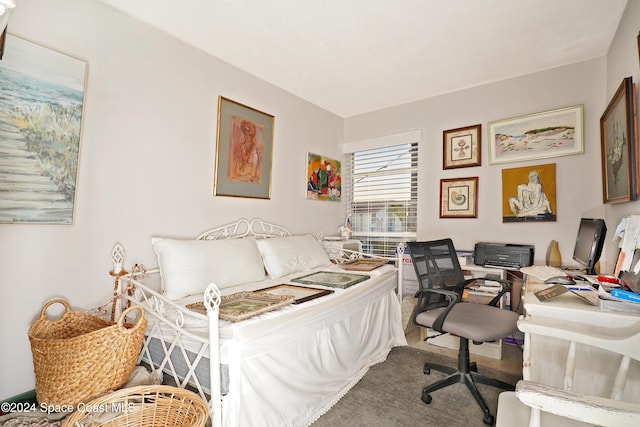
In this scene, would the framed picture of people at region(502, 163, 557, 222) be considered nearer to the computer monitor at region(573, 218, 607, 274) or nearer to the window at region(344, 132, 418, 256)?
the computer monitor at region(573, 218, 607, 274)

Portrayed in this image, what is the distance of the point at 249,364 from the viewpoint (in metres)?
1.40

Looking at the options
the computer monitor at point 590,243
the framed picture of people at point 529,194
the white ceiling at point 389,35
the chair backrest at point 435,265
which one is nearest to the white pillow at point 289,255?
the chair backrest at point 435,265

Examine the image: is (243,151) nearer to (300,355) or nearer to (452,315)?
(300,355)

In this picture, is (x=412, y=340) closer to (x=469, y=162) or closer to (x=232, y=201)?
(x=469, y=162)

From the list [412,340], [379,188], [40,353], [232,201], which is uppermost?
[379,188]

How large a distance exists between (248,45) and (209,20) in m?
0.38

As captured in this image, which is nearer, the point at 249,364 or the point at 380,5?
the point at 249,364

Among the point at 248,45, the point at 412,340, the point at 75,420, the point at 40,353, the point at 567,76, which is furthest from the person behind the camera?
the point at 412,340

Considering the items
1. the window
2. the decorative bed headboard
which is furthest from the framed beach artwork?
the window

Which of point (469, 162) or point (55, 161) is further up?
point (469, 162)

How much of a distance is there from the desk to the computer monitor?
0.55m

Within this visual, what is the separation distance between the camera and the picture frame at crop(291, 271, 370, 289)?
2.22 m

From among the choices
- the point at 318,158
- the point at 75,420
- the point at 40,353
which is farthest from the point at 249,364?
the point at 318,158

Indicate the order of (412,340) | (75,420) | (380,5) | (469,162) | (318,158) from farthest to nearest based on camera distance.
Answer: (318,158) < (469,162) < (412,340) < (380,5) < (75,420)
